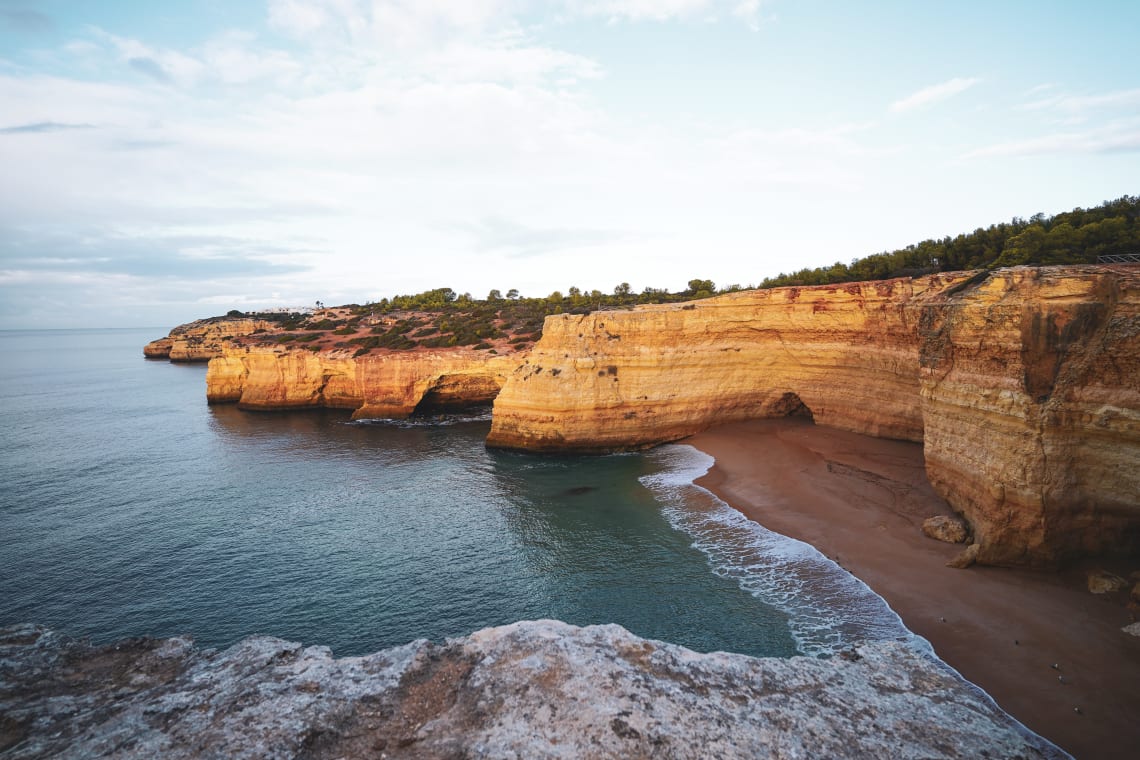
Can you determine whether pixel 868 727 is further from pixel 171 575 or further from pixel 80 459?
pixel 80 459

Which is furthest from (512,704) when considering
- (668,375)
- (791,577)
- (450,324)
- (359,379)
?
(450,324)

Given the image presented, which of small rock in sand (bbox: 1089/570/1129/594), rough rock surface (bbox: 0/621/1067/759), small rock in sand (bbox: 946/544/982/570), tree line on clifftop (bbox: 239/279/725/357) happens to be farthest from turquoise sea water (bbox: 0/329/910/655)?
tree line on clifftop (bbox: 239/279/725/357)

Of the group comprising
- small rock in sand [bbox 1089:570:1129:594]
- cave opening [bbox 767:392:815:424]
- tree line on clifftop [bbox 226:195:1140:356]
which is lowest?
small rock in sand [bbox 1089:570:1129:594]

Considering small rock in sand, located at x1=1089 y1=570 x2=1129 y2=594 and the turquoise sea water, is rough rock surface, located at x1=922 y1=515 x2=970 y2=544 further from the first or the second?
the turquoise sea water

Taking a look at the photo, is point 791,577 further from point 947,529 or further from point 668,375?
point 668,375

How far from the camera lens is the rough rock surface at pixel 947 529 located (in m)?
14.6

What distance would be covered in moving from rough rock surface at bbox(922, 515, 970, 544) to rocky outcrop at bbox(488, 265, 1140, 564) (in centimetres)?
43

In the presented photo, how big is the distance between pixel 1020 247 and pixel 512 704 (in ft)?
96.6

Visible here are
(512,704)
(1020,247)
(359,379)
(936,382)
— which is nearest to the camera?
(512,704)

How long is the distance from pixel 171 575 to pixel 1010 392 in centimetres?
2280

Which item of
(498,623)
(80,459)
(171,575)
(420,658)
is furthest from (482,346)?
(420,658)

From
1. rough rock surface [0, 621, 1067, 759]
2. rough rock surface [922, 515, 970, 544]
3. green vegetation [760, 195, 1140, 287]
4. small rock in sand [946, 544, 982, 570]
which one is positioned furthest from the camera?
green vegetation [760, 195, 1140, 287]

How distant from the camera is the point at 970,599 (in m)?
12.1

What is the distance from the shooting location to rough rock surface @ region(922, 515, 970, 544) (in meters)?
14.6
